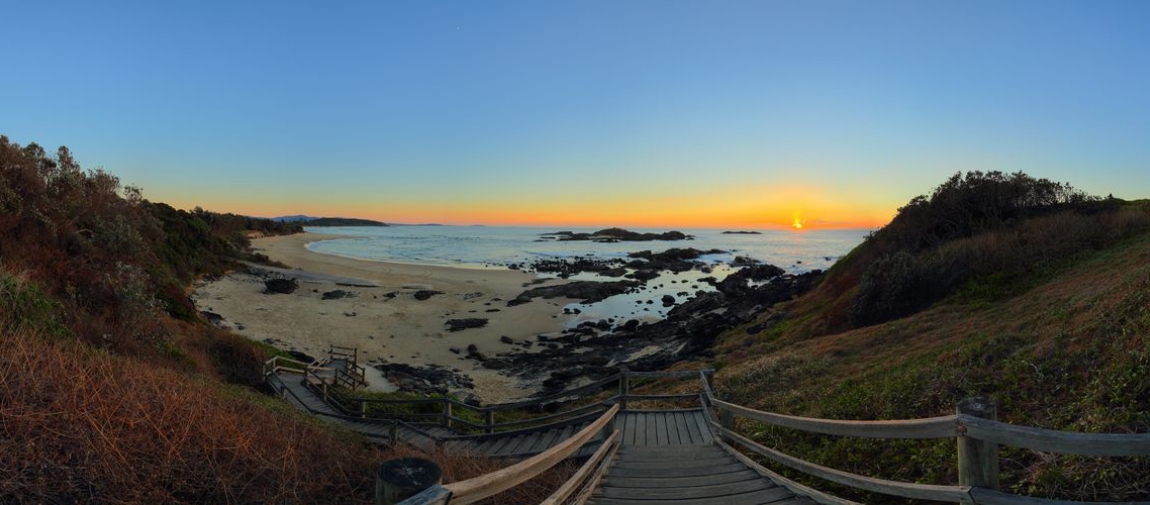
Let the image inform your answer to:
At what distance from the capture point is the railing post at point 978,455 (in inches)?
107

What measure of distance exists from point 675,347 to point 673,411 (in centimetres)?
1456

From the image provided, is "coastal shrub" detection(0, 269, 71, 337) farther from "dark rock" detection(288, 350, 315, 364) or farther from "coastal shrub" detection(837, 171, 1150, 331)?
"coastal shrub" detection(837, 171, 1150, 331)

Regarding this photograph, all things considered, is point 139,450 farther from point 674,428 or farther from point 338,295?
point 338,295

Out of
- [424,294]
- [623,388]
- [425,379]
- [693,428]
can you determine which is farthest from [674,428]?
[424,294]

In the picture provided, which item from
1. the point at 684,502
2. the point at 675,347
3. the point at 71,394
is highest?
the point at 71,394

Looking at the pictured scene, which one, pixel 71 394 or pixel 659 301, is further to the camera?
pixel 659 301

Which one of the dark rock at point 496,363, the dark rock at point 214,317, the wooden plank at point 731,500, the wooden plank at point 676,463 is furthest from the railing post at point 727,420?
the dark rock at point 214,317

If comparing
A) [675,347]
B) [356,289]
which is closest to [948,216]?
[675,347]

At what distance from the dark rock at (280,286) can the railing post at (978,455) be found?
40.4 m

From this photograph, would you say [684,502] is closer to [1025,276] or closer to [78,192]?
[1025,276]

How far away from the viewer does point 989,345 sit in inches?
307

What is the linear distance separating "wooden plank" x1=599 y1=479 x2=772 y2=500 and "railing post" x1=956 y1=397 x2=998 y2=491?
6.71 ft

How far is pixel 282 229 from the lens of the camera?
13638 cm

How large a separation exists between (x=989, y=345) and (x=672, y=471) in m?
5.87
